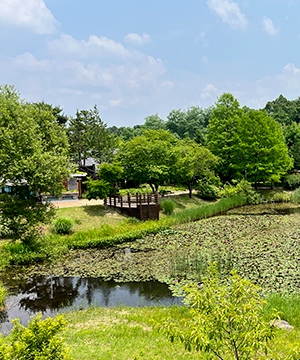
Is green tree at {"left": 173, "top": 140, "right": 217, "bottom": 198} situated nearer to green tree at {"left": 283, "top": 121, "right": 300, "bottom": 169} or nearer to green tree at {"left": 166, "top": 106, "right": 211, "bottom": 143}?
green tree at {"left": 283, "top": 121, "right": 300, "bottom": 169}

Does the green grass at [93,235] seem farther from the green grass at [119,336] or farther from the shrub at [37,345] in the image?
the shrub at [37,345]

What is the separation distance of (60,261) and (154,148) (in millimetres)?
14464

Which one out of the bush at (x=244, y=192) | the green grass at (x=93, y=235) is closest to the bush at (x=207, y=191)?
the bush at (x=244, y=192)

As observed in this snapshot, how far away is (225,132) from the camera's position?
34.9m

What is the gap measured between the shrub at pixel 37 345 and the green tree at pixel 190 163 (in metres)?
22.8

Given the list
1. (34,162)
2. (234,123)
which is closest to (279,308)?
(34,162)

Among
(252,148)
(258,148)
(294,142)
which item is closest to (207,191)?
(252,148)

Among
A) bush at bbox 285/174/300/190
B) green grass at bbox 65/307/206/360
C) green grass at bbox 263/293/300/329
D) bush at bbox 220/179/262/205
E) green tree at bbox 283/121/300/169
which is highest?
green tree at bbox 283/121/300/169

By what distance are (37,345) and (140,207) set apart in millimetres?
16393

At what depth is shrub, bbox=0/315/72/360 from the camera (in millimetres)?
3566

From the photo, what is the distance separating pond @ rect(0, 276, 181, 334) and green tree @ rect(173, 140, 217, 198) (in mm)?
16629

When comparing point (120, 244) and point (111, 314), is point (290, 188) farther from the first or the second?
point (111, 314)

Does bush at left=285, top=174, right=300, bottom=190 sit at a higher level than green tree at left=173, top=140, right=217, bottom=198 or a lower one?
lower

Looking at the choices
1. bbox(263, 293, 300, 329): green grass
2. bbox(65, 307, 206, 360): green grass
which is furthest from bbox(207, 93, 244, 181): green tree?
bbox(65, 307, 206, 360): green grass
